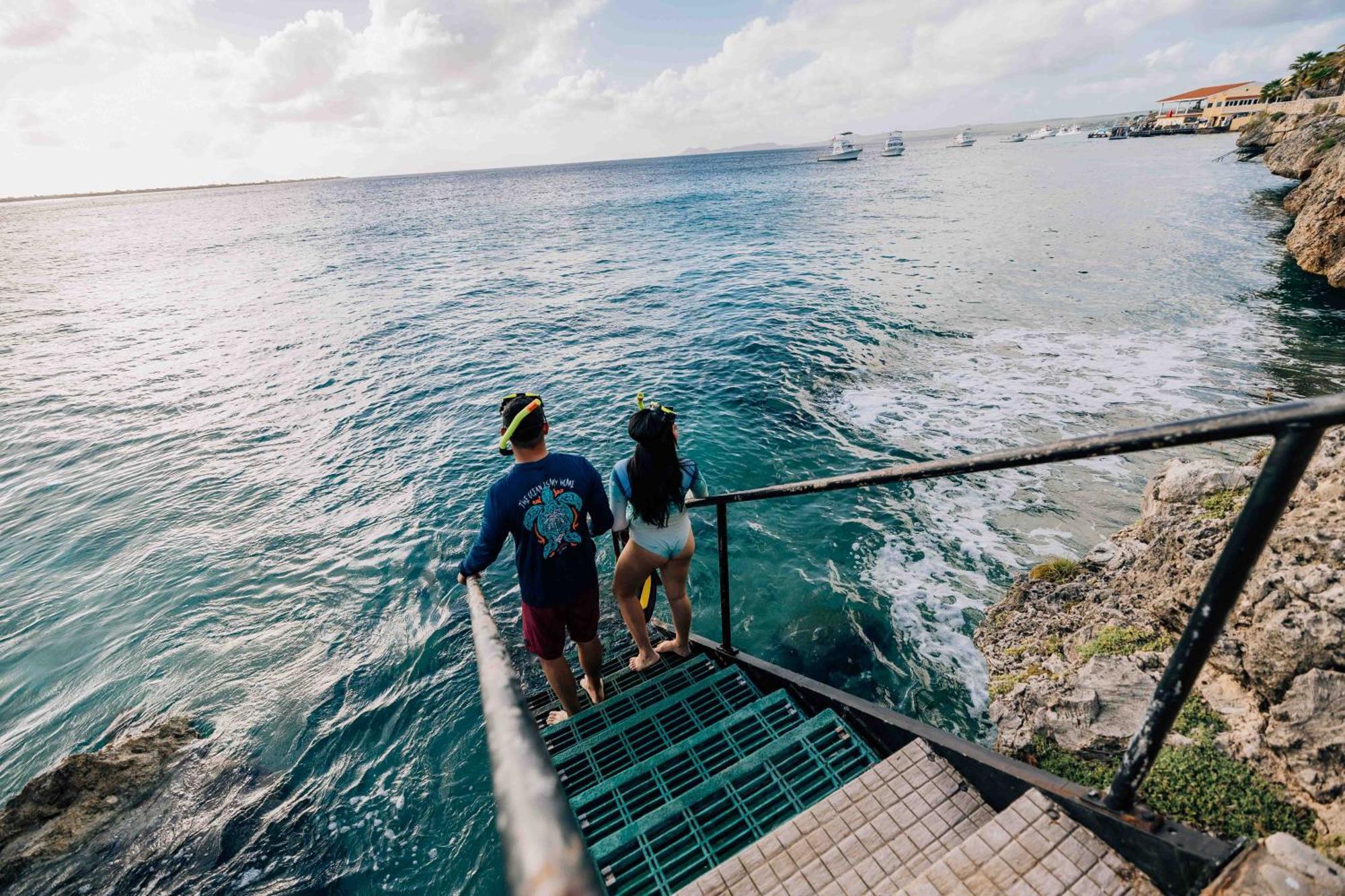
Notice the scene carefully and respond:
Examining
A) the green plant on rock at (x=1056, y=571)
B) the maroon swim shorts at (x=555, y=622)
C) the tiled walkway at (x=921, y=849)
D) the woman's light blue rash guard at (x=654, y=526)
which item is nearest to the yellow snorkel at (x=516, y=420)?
the woman's light blue rash guard at (x=654, y=526)

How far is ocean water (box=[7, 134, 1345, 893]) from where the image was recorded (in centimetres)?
634

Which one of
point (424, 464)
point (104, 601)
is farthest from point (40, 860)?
point (424, 464)

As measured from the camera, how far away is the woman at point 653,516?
4152 millimetres

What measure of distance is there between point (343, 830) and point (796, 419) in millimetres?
11284

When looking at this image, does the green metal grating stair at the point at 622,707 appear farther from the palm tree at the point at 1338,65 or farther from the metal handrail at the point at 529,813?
the palm tree at the point at 1338,65

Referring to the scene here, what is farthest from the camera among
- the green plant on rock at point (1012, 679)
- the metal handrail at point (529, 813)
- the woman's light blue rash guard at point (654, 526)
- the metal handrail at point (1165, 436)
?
the green plant on rock at point (1012, 679)

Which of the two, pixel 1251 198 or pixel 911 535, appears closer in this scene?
pixel 911 535

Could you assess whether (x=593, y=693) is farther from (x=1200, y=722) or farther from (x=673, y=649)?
(x=1200, y=722)

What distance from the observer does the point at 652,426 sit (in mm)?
4074

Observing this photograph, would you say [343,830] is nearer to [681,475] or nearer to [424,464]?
[681,475]

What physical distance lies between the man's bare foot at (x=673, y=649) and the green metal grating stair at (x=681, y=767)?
1.10 meters

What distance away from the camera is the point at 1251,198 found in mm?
36906

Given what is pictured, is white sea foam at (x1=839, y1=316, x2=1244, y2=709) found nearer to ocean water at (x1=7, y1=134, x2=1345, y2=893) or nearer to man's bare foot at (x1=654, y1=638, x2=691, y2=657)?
ocean water at (x1=7, y1=134, x2=1345, y2=893)

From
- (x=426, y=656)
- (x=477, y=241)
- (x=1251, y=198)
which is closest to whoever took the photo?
(x=426, y=656)
